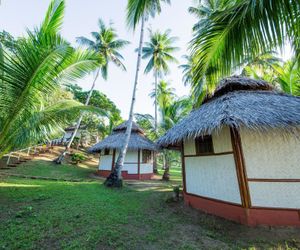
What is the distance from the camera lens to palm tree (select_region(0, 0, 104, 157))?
370cm

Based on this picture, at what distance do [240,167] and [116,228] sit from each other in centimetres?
337

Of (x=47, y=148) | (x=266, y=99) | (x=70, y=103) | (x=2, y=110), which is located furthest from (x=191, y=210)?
(x=47, y=148)

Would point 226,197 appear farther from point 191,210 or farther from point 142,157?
point 142,157

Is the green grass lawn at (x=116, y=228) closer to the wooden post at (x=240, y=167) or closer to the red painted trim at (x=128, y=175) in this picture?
the wooden post at (x=240, y=167)

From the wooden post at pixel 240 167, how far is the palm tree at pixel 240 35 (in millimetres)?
Answer: 2450

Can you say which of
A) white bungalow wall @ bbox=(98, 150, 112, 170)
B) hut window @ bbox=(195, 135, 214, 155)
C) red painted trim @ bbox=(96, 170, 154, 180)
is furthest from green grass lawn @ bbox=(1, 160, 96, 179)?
hut window @ bbox=(195, 135, 214, 155)

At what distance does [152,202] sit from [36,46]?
18.8 feet

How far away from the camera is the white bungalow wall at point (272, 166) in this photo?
437cm

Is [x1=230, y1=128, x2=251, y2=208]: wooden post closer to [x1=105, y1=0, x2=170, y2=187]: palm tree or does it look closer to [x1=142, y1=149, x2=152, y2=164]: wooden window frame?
[x1=105, y1=0, x2=170, y2=187]: palm tree

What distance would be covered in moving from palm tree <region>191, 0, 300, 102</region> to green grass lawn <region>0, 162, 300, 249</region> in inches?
128

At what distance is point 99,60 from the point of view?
493cm

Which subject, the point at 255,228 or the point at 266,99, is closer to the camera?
the point at 255,228

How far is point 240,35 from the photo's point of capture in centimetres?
247

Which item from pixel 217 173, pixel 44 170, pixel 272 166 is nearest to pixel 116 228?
pixel 217 173
